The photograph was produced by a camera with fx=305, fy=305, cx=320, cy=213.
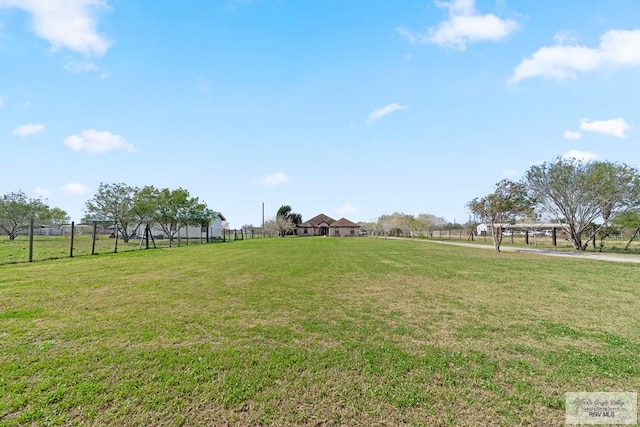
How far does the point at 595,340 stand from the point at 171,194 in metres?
30.0

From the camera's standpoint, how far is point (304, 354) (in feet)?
11.9

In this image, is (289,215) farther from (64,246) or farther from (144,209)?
(64,246)

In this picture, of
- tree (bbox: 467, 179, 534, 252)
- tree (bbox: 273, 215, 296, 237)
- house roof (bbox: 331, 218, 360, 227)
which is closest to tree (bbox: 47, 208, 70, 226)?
tree (bbox: 273, 215, 296, 237)

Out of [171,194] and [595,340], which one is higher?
[171,194]

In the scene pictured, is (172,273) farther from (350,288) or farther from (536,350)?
(536,350)

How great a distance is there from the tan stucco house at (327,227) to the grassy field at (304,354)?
64.5m

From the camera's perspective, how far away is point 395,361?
346cm

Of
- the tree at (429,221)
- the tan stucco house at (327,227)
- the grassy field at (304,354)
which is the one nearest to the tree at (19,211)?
the grassy field at (304,354)

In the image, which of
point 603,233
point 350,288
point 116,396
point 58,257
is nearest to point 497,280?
point 350,288

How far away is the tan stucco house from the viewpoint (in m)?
71.7

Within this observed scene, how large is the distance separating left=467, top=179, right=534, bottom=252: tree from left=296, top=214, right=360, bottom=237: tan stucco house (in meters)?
50.2

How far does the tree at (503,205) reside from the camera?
20.3m

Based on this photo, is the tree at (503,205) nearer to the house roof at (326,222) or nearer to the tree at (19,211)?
the tree at (19,211)

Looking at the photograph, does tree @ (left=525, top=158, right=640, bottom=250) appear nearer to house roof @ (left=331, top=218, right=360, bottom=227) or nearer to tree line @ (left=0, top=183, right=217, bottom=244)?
tree line @ (left=0, top=183, right=217, bottom=244)
